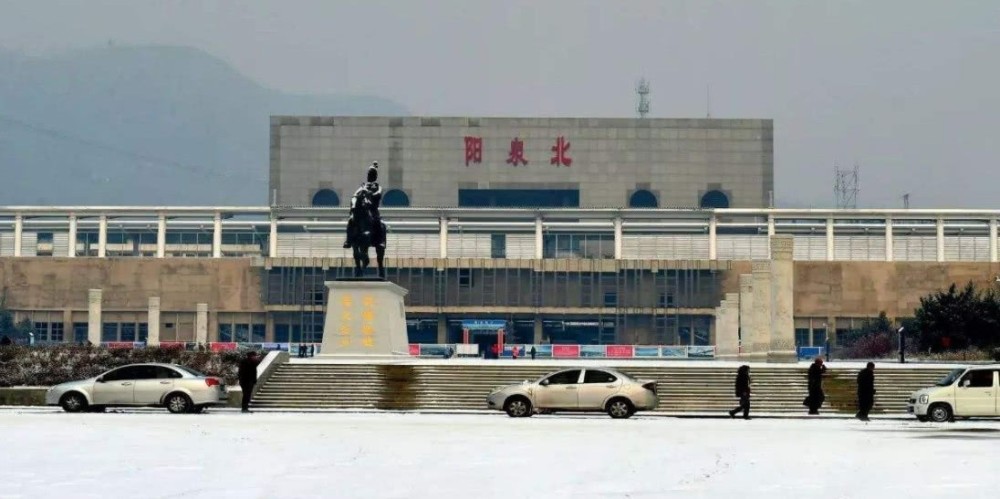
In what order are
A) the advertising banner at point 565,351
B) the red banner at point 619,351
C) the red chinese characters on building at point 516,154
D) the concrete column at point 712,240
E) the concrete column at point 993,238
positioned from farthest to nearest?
the red chinese characters on building at point 516,154 < the concrete column at point 712,240 < the concrete column at point 993,238 < the advertising banner at point 565,351 < the red banner at point 619,351

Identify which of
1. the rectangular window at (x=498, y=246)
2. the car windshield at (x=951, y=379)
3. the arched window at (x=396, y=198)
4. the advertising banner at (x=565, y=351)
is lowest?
the advertising banner at (x=565, y=351)

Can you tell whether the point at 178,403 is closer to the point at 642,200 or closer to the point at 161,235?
the point at 161,235

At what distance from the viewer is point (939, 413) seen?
36969 mm

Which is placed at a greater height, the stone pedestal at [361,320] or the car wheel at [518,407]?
the stone pedestal at [361,320]

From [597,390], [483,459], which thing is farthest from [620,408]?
[483,459]

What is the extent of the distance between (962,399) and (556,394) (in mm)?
9458

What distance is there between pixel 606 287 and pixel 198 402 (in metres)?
94.3

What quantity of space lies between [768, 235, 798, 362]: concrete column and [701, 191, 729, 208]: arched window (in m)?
95.1

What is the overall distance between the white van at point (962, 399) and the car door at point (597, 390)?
713cm

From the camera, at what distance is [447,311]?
131 meters

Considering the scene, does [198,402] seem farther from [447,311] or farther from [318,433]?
[447,311]

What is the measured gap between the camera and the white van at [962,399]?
1449 inches

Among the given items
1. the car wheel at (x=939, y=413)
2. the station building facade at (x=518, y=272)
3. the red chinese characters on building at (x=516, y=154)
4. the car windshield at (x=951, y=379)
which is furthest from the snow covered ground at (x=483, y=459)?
the red chinese characters on building at (x=516, y=154)

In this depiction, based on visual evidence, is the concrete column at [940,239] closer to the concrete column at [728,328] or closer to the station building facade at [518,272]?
the station building facade at [518,272]
